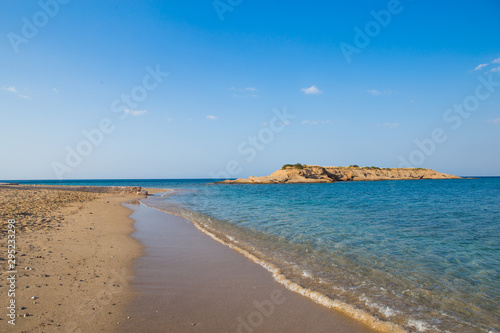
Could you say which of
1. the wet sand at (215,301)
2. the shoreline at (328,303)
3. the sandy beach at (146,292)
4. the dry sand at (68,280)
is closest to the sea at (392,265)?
the shoreline at (328,303)

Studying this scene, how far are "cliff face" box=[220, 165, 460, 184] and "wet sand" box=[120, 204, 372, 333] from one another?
90026 mm

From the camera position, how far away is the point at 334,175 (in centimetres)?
10638

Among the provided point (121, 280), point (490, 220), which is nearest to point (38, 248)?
point (121, 280)

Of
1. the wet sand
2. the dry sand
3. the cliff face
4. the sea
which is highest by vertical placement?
the cliff face

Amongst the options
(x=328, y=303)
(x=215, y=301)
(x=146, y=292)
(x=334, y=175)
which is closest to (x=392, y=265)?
(x=328, y=303)

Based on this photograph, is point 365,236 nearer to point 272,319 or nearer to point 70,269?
point 272,319

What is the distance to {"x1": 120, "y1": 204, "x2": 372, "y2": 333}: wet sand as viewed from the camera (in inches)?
181

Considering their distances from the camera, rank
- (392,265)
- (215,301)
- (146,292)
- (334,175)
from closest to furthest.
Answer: (215,301) → (146,292) → (392,265) → (334,175)

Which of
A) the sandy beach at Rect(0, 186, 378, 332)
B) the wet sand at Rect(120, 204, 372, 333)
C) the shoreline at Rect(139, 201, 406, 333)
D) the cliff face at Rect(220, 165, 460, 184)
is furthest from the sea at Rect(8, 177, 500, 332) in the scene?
the cliff face at Rect(220, 165, 460, 184)

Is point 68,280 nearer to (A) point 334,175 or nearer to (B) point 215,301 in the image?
(B) point 215,301

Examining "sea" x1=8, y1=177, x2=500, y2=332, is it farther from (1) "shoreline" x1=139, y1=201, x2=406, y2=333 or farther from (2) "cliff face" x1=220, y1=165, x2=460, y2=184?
(2) "cliff face" x1=220, y1=165, x2=460, y2=184

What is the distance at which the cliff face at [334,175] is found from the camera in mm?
98125

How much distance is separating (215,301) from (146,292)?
5.30ft

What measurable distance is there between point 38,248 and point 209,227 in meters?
7.69
